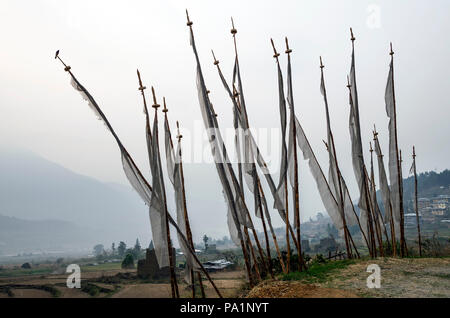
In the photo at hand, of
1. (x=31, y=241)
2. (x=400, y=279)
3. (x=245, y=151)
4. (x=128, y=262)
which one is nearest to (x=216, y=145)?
(x=245, y=151)

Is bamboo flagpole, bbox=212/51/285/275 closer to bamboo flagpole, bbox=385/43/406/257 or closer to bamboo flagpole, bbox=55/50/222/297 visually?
bamboo flagpole, bbox=55/50/222/297

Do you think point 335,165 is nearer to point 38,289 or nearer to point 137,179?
point 137,179

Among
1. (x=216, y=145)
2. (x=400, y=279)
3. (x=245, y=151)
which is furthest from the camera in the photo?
(x=245, y=151)

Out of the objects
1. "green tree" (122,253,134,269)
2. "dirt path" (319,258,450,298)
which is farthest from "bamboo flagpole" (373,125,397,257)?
"green tree" (122,253,134,269)

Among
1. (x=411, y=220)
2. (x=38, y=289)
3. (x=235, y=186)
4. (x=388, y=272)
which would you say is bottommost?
(x=411, y=220)

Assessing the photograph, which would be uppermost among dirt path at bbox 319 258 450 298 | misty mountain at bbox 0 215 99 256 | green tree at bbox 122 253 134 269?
dirt path at bbox 319 258 450 298

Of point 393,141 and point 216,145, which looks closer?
point 216,145

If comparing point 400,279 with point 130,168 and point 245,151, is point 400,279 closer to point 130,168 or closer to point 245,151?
point 245,151
